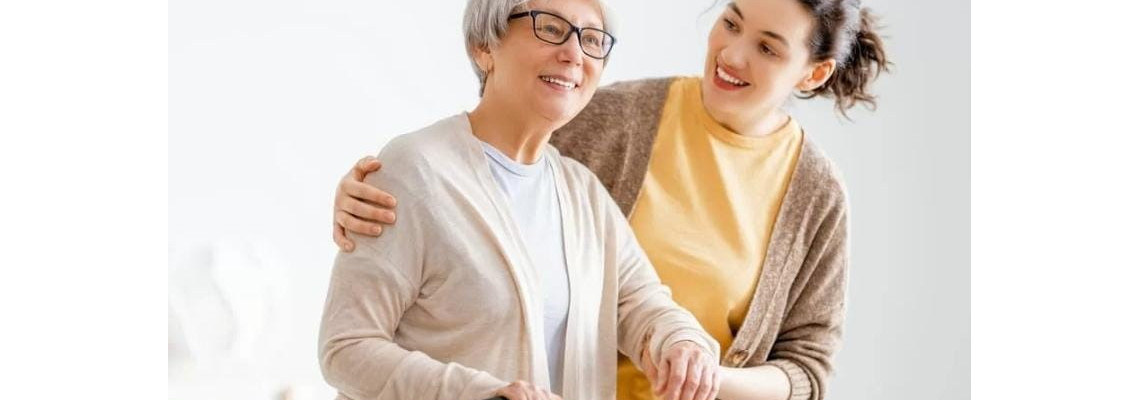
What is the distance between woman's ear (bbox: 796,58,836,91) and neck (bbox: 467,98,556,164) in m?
0.53

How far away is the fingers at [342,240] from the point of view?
148cm

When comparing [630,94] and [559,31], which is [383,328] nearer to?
[559,31]

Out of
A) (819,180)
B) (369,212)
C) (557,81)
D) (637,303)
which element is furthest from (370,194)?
(819,180)

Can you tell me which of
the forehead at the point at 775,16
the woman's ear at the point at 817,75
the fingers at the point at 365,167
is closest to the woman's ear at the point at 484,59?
the fingers at the point at 365,167

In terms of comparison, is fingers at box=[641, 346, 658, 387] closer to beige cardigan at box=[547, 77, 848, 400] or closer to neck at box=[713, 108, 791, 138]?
beige cardigan at box=[547, 77, 848, 400]

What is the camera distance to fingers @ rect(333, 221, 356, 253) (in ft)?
4.86

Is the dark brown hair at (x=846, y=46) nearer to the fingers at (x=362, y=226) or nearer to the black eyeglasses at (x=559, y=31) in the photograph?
the black eyeglasses at (x=559, y=31)

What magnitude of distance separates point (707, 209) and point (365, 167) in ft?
1.94

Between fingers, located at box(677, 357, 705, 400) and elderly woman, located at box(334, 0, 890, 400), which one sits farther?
elderly woman, located at box(334, 0, 890, 400)

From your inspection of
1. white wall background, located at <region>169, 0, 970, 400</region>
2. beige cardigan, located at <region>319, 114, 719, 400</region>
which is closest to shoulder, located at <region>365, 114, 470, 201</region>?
beige cardigan, located at <region>319, 114, 719, 400</region>

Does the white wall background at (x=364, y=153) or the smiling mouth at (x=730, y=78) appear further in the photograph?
the white wall background at (x=364, y=153)

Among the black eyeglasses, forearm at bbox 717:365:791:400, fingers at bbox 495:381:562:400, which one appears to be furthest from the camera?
forearm at bbox 717:365:791:400

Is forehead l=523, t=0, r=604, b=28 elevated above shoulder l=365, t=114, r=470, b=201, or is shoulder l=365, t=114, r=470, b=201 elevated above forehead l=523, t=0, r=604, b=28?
forehead l=523, t=0, r=604, b=28

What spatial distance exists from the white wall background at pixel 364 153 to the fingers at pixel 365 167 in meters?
1.11
